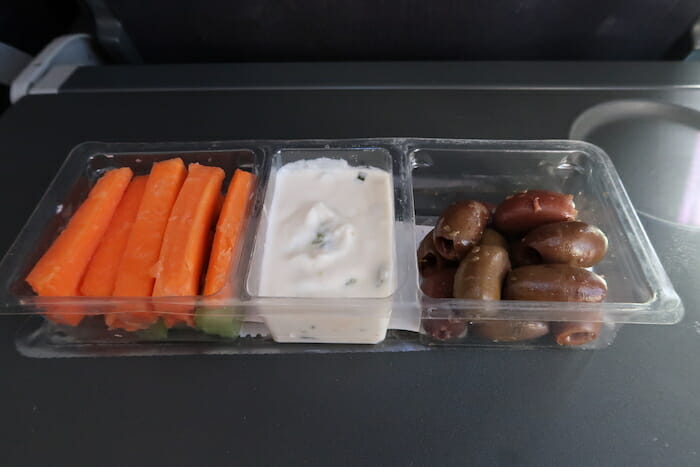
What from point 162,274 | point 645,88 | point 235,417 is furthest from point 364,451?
point 645,88

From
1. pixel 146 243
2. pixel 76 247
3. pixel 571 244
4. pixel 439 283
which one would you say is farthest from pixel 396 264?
pixel 76 247

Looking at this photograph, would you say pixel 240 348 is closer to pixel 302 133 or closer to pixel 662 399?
pixel 302 133

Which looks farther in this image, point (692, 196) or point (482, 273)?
point (692, 196)

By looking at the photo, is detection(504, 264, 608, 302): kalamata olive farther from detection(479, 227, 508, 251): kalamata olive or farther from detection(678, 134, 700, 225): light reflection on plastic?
detection(678, 134, 700, 225): light reflection on plastic

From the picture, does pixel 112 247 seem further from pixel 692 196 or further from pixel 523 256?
pixel 692 196

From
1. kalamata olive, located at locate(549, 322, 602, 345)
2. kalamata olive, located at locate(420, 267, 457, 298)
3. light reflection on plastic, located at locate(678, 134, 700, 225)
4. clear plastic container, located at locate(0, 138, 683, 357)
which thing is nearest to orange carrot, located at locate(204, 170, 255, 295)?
clear plastic container, located at locate(0, 138, 683, 357)
